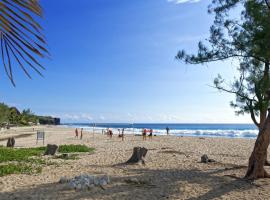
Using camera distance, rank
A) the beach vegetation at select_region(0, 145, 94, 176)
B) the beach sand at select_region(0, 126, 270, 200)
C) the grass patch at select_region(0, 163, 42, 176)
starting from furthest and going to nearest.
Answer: the beach vegetation at select_region(0, 145, 94, 176) → the grass patch at select_region(0, 163, 42, 176) → the beach sand at select_region(0, 126, 270, 200)

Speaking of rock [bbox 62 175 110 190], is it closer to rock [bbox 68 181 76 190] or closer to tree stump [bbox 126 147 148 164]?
rock [bbox 68 181 76 190]

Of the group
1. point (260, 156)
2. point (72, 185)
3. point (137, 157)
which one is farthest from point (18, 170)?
point (260, 156)

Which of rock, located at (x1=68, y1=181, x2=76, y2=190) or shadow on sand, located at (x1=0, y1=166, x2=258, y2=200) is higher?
rock, located at (x1=68, y1=181, x2=76, y2=190)

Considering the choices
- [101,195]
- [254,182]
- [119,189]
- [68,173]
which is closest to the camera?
[101,195]

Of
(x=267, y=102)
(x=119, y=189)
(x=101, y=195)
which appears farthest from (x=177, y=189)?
(x=267, y=102)

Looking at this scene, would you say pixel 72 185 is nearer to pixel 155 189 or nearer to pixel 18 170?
pixel 155 189

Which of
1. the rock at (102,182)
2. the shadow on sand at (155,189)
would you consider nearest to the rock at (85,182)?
the rock at (102,182)

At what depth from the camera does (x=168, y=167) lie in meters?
14.7

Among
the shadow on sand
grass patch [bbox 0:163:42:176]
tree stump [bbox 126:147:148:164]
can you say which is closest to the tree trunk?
the shadow on sand

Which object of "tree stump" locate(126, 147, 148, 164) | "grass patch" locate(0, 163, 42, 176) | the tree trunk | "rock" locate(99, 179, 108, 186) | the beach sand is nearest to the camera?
the beach sand

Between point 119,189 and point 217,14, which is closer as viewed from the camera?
point 119,189

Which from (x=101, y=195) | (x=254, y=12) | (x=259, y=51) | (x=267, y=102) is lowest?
(x=101, y=195)

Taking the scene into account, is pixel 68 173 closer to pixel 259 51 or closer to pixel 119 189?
pixel 119 189

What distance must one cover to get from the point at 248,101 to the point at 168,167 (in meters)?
4.14
